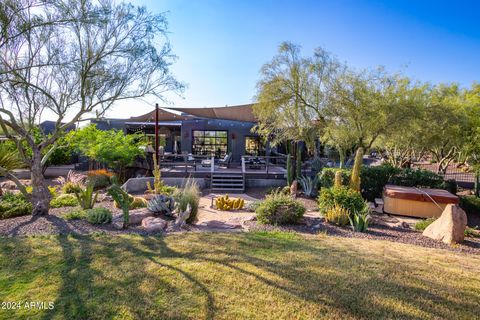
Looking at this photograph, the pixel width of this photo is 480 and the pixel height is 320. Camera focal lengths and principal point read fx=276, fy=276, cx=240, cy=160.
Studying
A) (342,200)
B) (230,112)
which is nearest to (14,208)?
(342,200)

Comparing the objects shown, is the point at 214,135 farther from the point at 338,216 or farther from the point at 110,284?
the point at 110,284

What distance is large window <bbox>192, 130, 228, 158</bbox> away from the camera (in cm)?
1992

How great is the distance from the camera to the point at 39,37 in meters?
6.38

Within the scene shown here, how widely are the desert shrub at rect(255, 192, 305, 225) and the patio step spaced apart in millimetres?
5841

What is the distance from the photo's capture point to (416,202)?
29.2 ft

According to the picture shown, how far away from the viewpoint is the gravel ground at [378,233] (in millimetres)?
5812

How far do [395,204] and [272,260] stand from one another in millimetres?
6961

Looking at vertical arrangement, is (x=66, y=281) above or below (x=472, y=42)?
below

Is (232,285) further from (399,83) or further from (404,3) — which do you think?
(399,83)

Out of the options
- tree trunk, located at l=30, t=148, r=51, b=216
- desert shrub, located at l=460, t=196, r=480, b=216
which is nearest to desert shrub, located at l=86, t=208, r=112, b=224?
tree trunk, located at l=30, t=148, r=51, b=216

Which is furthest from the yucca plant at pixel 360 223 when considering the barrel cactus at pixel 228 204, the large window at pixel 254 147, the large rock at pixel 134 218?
the large window at pixel 254 147

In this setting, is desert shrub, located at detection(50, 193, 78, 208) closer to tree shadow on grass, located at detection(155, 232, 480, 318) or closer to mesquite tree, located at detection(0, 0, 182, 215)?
mesquite tree, located at detection(0, 0, 182, 215)

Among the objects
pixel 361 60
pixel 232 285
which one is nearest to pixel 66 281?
pixel 232 285

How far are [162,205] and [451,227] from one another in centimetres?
674
